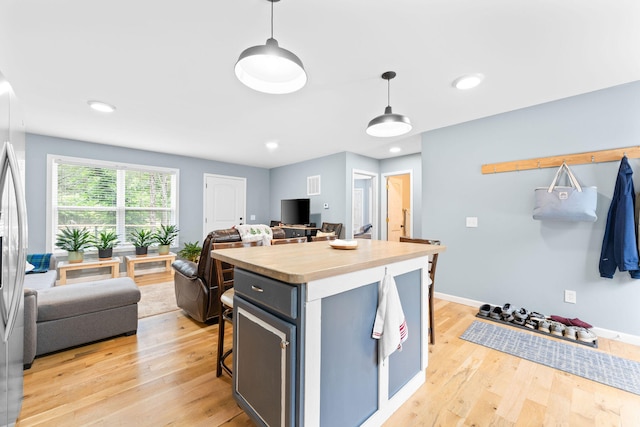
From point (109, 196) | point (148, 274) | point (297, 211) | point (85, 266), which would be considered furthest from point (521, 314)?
point (109, 196)

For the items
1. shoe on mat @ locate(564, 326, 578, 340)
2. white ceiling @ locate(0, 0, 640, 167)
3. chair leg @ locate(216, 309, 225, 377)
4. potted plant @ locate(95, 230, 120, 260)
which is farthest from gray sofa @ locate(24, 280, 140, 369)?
shoe on mat @ locate(564, 326, 578, 340)

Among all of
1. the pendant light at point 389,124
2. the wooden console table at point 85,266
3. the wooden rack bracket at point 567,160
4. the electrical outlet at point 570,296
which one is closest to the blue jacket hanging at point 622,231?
the wooden rack bracket at point 567,160

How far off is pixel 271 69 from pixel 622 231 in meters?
3.26

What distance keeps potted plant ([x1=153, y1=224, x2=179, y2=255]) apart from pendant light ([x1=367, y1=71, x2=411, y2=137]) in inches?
187

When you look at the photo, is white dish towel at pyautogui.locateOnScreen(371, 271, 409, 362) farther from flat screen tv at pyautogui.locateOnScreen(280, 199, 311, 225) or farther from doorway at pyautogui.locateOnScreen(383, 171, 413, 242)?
doorway at pyautogui.locateOnScreen(383, 171, 413, 242)

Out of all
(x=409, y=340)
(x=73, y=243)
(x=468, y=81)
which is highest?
(x=468, y=81)

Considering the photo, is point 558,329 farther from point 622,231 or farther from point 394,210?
point 394,210

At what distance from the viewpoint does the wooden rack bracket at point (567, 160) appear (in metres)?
2.43

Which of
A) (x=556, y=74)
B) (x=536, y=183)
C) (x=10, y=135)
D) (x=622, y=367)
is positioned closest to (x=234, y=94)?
(x=10, y=135)

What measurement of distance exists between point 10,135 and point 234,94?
1.87m

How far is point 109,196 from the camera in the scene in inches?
196

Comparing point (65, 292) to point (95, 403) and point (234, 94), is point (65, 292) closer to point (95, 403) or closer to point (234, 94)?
point (95, 403)

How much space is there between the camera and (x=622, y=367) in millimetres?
2055

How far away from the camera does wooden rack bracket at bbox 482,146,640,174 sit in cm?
243
